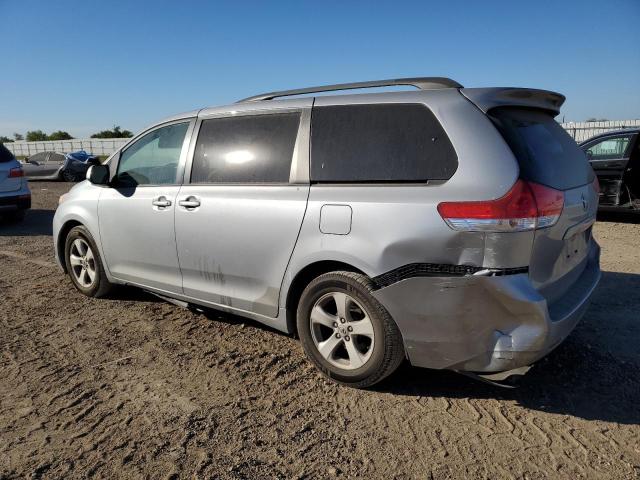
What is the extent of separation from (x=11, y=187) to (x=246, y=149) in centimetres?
785

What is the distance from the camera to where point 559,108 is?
3555mm

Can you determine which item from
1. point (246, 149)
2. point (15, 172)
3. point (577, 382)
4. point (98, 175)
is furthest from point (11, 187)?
point (577, 382)

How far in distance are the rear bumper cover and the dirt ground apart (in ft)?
1.25

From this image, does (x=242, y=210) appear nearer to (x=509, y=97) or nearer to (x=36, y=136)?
(x=509, y=97)

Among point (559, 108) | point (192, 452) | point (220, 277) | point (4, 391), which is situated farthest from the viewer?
point (220, 277)

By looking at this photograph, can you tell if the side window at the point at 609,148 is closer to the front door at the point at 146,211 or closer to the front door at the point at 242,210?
the front door at the point at 242,210

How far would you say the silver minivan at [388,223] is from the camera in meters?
2.70

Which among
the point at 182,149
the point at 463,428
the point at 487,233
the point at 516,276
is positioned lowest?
the point at 463,428

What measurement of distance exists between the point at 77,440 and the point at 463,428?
2.07m

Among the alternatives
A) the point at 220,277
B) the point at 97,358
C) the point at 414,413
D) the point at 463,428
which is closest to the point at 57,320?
the point at 97,358

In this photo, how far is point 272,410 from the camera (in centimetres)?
301

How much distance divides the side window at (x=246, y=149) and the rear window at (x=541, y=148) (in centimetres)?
137

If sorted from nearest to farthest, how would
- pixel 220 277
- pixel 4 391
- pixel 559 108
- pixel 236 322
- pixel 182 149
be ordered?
pixel 4 391 < pixel 559 108 < pixel 220 277 < pixel 182 149 < pixel 236 322

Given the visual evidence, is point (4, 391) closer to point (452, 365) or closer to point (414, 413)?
point (414, 413)
